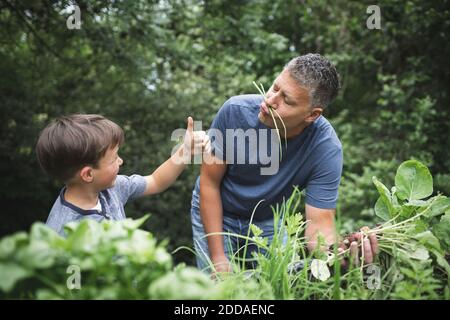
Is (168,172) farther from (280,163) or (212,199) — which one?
(280,163)

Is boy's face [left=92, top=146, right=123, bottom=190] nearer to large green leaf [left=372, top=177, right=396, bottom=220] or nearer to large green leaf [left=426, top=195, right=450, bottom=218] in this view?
large green leaf [left=372, top=177, right=396, bottom=220]

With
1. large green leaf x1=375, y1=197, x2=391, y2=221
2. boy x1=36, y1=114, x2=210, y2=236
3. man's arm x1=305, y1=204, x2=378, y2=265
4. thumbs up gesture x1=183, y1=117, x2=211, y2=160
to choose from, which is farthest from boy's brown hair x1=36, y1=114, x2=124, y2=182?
large green leaf x1=375, y1=197, x2=391, y2=221

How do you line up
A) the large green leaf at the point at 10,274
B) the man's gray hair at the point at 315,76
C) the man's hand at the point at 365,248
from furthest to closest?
the man's gray hair at the point at 315,76 < the man's hand at the point at 365,248 < the large green leaf at the point at 10,274

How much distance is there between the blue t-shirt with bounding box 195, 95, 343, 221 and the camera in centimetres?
239

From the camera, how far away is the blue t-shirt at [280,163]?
2.39 m

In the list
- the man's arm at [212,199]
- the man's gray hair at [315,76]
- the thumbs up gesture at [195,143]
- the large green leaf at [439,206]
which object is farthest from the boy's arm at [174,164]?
the large green leaf at [439,206]

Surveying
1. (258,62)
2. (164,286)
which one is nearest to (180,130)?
(258,62)

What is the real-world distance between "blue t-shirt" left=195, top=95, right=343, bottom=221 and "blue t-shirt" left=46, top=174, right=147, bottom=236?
0.49 metres

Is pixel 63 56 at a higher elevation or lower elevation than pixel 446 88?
higher

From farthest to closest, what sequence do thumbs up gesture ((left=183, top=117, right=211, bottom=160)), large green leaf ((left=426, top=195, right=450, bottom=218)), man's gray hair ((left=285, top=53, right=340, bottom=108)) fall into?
man's gray hair ((left=285, top=53, right=340, bottom=108)) < thumbs up gesture ((left=183, top=117, right=211, bottom=160)) < large green leaf ((left=426, top=195, right=450, bottom=218))

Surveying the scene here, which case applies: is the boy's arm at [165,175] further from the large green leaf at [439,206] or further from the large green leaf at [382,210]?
the large green leaf at [439,206]

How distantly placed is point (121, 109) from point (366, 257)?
12.6 ft

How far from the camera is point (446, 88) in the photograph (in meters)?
4.62

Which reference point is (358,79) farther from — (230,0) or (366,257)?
(366,257)
